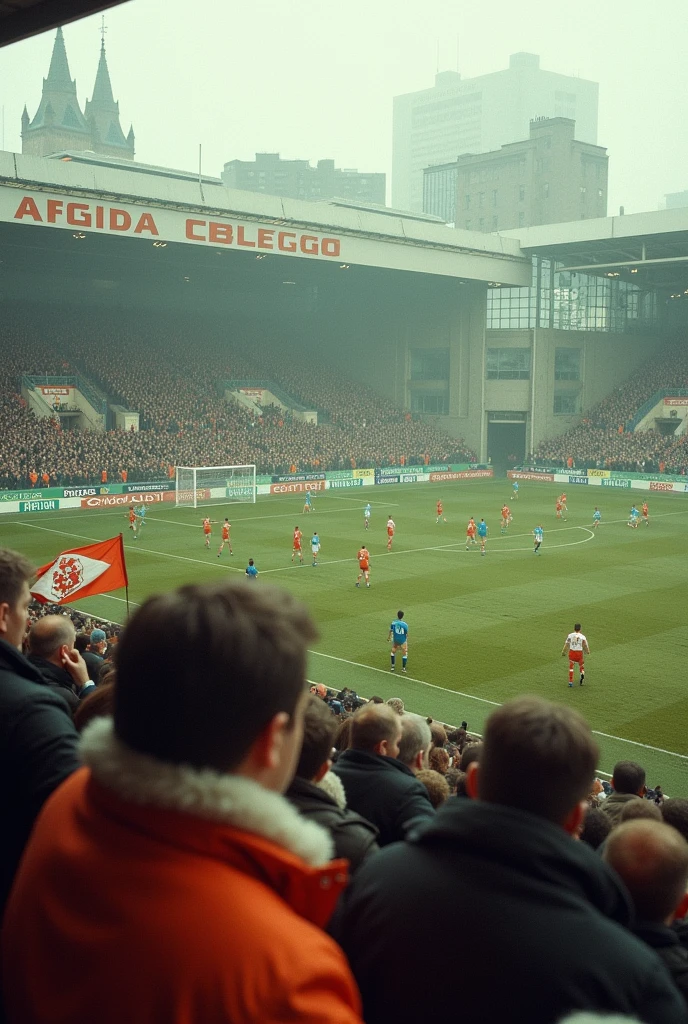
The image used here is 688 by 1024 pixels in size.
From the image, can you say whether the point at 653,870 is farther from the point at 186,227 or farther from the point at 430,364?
the point at 430,364

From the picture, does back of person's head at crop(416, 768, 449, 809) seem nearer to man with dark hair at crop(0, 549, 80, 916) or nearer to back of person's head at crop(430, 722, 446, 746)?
man with dark hair at crop(0, 549, 80, 916)

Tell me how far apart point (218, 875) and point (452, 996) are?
80cm

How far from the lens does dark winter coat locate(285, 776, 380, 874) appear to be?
3584 mm

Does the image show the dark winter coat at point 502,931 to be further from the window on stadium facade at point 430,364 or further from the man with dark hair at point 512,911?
the window on stadium facade at point 430,364

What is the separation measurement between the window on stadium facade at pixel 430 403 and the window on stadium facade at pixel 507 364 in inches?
187

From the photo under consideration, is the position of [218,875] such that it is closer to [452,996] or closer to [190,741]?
[190,741]

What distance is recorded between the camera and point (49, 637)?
22.9 feet

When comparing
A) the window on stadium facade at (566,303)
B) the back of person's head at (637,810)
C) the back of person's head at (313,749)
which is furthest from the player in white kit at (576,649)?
the window on stadium facade at (566,303)

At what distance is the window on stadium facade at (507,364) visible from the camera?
3009 inches

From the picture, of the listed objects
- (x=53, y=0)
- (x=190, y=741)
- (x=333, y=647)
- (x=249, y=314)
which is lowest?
(x=333, y=647)

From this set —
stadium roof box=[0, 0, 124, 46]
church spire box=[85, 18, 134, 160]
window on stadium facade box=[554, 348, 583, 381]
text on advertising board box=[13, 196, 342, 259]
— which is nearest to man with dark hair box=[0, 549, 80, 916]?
stadium roof box=[0, 0, 124, 46]

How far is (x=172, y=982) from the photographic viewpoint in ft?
5.32

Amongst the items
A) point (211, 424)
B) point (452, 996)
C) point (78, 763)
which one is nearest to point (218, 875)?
point (452, 996)

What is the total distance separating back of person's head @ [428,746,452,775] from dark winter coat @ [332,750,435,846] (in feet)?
14.1
